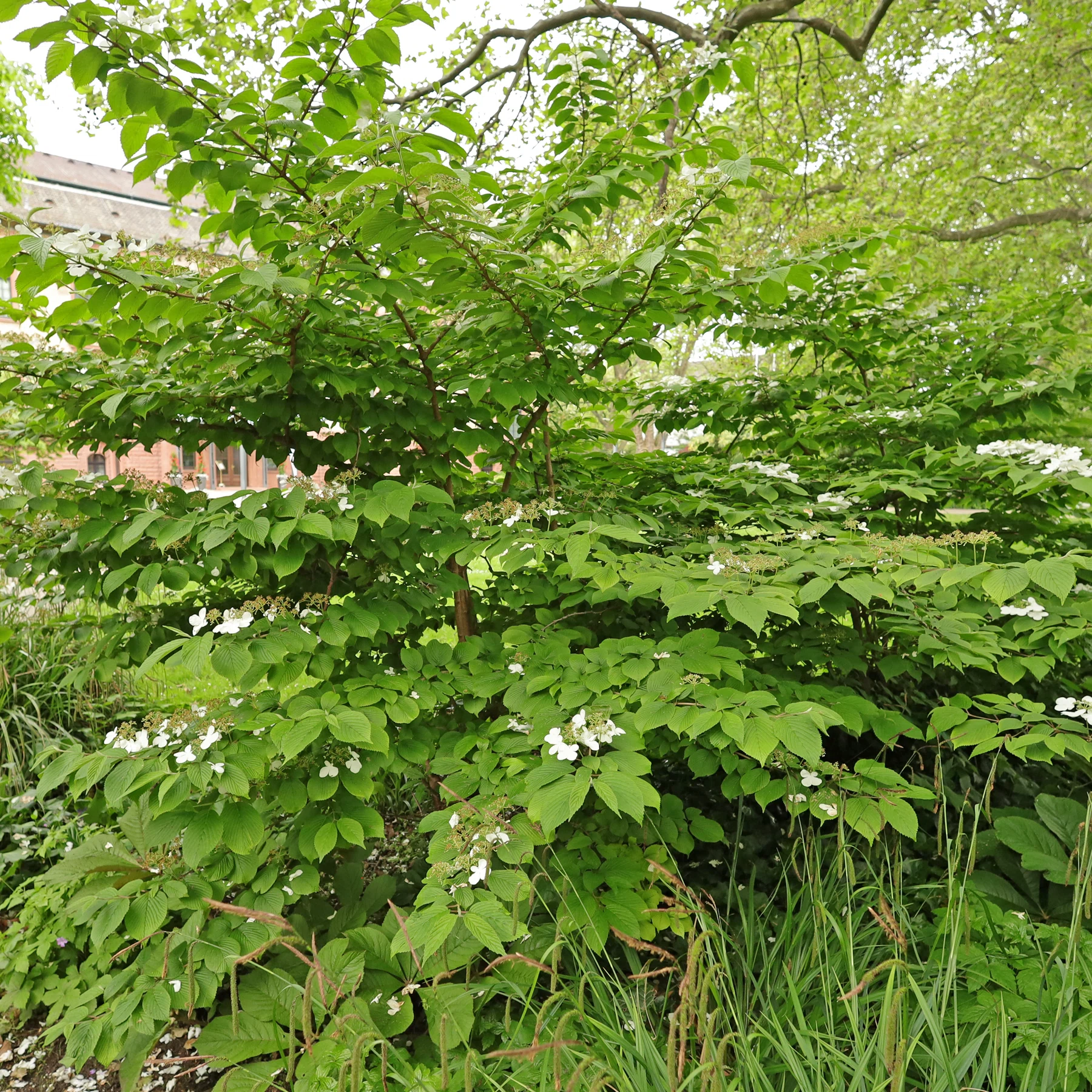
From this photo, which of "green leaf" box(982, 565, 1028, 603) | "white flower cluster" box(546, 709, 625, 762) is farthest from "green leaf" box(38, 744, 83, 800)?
"green leaf" box(982, 565, 1028, 603)

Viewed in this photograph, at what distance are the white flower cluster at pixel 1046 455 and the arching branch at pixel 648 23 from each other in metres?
3.27

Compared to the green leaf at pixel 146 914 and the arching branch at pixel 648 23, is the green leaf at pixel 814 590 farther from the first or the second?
the arching branch at pixel 648 23

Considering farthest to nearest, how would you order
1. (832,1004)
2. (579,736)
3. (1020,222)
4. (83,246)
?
(1020,222), (832,1004), (83,246), (579,736)

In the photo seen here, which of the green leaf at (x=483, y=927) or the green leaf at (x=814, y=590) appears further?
the green leaf at (x=814, y=590)

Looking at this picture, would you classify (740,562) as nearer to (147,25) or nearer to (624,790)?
(624,790)

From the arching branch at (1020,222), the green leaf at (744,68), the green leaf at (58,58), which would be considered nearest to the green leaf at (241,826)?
the green leaf at (58,58)

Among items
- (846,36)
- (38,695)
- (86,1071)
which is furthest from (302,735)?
(846,36)

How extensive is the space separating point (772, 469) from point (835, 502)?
265mm

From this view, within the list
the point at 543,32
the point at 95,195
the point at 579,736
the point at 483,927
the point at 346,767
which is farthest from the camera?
the point at 95,195

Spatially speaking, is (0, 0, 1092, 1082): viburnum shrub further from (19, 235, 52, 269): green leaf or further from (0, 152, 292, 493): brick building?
(0, 152, 292, 493): brick building

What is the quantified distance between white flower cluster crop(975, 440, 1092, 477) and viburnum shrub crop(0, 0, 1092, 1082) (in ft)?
0.06

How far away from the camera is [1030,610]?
180 centimetres

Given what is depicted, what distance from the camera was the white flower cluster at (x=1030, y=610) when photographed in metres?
1.79

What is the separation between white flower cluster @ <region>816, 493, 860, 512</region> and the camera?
7.38 feet
